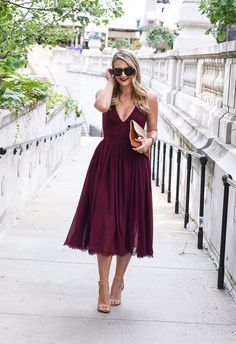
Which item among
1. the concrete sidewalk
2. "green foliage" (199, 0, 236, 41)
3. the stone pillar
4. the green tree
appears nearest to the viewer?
the concrete sidewalk

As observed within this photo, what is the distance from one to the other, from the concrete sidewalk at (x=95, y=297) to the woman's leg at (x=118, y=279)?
76 mm

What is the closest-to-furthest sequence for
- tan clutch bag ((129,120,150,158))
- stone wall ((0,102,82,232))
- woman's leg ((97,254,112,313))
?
tan clutch bag ((129,120,150,158)), woman's leg ((97,254,112,313)), stone wall ((0,102,82,232))

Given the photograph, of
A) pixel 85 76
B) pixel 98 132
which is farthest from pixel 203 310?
pixel 85 76

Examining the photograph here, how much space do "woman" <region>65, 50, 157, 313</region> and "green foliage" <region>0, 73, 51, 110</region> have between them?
12.7 ft

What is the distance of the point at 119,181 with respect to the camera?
541 cm

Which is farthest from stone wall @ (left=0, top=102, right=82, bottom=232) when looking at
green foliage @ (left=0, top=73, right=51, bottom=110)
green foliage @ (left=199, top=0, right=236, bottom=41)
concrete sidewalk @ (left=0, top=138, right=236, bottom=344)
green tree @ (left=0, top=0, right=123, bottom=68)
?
green foliage @ (left=199, top=0, right=236, bottom=41)

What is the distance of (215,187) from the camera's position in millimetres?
7543

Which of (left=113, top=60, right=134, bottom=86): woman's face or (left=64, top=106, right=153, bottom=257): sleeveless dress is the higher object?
(left=113, top=60, right=134, bottom=86): woman's face

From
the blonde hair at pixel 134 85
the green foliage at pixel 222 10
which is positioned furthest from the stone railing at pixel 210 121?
the blonde hair at pixel 134 85

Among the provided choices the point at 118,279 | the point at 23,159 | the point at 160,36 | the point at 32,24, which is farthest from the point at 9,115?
the point at 160,36

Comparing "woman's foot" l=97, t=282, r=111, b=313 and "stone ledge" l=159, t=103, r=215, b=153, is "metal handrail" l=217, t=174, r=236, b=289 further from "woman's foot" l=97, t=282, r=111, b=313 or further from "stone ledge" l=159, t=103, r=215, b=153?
"stone ledge" l=159, t=103, r=215, b=153

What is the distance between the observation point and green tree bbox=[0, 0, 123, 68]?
9.25 m

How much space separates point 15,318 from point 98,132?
37901 mm

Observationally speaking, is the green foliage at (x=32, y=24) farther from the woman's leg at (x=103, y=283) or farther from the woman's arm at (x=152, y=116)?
the woman's leg at (x=103, y=283)
